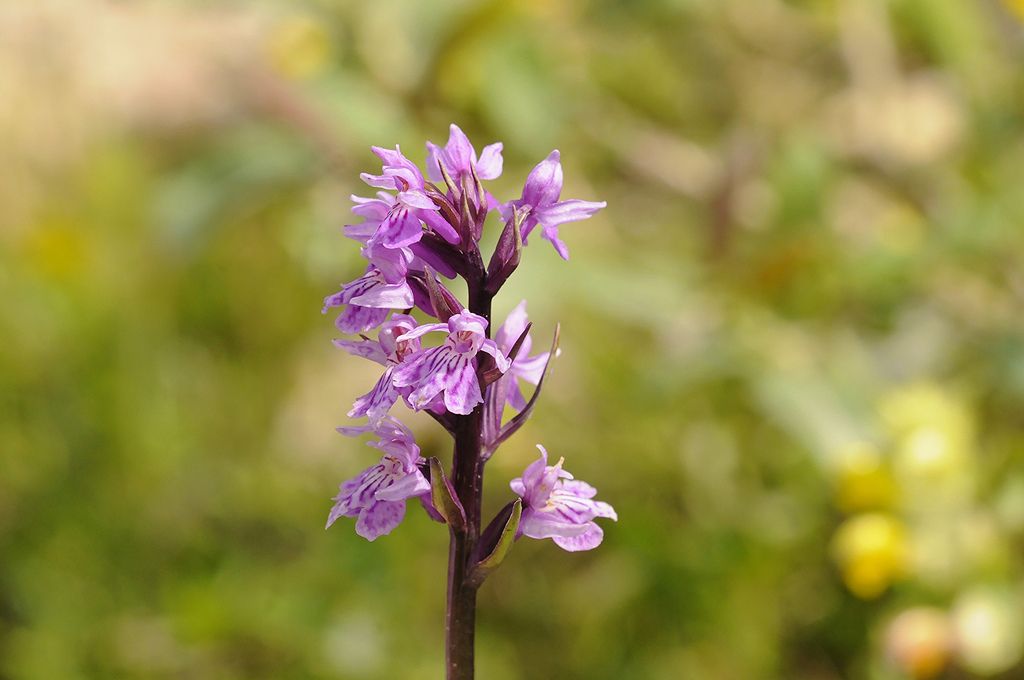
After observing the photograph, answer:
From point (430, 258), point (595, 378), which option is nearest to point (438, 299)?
point (430, 258)

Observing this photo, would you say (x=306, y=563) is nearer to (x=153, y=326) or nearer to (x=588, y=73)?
(x=153, y=326)

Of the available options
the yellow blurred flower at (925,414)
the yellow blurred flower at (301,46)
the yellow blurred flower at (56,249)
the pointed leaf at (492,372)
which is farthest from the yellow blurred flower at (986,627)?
the yellow blurred flower at (56,249)

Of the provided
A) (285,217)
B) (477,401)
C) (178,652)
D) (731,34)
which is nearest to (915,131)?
(731,34)

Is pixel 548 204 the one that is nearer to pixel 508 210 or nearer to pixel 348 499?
pixel 508 210

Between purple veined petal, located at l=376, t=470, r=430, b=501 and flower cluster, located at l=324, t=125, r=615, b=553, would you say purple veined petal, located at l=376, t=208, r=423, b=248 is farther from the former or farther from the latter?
purple veined petal, located at l=376, t=470, r=430, b=501

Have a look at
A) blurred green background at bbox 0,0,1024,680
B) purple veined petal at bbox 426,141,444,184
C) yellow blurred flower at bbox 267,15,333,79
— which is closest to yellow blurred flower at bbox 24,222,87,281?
blurred green background at bbox 0,0,1024,680

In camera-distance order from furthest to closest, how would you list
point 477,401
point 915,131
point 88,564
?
point 915,131 → point 88,564 → point 477,401
